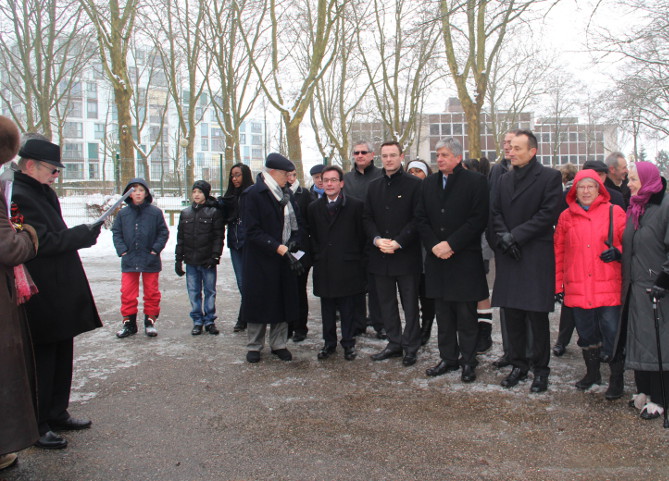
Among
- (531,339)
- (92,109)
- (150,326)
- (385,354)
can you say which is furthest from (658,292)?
(92,109)

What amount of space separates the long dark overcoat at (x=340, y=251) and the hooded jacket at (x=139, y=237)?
2.12m

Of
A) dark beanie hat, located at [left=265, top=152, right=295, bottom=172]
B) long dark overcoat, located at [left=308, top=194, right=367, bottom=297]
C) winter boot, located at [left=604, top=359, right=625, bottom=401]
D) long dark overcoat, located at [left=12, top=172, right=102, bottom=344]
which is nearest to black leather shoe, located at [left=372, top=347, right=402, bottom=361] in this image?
long dark overcoat, located at [left=308, top=194, right=367, bottom=297]

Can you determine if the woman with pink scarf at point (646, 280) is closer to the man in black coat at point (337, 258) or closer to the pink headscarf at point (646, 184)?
the pink headscarf at point (646, 184)

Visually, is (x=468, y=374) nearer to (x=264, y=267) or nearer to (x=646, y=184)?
(x=646, y=184)

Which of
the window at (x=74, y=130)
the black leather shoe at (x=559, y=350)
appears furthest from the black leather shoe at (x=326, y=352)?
the window at (x=74, y=130)

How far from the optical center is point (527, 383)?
16.1ft

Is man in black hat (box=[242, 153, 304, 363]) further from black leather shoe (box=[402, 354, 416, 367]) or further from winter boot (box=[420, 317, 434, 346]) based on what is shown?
winter boot (box=[420, 317, 434, 346])

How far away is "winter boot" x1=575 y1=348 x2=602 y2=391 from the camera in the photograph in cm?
468

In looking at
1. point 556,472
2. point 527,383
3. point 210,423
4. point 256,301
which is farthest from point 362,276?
point 556,472

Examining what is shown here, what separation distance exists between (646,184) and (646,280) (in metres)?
0.71

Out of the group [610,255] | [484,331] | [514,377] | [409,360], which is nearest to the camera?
[610,255]

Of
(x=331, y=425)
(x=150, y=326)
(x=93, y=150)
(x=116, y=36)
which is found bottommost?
(x=331, y=425)

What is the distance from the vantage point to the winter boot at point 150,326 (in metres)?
6.63

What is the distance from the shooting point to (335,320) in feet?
19.3
